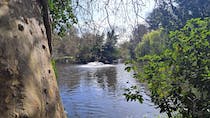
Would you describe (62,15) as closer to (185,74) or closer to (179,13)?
(179,13)

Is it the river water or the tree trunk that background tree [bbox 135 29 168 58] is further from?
the tree trunk

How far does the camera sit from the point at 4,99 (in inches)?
31.3

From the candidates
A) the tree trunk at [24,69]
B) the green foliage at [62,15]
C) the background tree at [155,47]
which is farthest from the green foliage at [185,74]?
the tree trunk at [24,69]

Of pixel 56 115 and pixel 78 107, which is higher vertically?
pixel 56 115

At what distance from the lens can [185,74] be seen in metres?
2.49

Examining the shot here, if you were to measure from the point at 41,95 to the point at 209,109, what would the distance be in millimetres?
1856

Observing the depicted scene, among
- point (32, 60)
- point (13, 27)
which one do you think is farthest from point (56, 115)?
point (13, 27)

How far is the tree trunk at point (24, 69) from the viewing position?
2.66 feet

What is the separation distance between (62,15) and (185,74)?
1.91m

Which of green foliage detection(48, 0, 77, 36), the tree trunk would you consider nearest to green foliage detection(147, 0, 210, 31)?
green foliage detection(48, 0, 77, 36)

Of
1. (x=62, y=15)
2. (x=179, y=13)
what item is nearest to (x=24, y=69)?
(x=179, y=13)

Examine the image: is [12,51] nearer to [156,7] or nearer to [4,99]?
[4,99]

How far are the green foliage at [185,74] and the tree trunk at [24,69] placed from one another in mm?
1658

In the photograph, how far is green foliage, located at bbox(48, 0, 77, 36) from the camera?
322 centimetres
